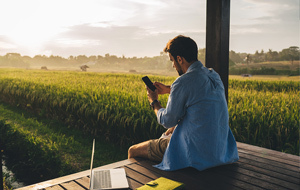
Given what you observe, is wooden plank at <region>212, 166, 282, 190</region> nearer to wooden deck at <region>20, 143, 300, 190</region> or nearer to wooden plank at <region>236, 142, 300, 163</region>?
wooden deck at <region>20, 143, 300, 190</region>

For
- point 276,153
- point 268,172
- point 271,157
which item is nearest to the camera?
point 268,172

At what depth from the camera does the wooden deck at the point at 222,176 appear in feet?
6.38

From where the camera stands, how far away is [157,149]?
2.35 metres

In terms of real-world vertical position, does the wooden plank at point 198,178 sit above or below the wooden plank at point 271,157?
above

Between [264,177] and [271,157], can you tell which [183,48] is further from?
[271,157]

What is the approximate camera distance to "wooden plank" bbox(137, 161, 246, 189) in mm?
1934

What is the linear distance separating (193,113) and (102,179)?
77cm

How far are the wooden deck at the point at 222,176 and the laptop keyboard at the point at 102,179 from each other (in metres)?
0.08

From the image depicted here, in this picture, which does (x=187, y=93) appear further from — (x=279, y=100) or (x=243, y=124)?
(x=279, y=100)

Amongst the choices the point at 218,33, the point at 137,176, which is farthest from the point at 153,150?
the point at 218,33

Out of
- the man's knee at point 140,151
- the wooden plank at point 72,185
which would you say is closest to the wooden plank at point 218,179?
the man's knee at point 140,151

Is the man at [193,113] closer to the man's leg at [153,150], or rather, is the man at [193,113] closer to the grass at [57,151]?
the man's leg at [153,150]

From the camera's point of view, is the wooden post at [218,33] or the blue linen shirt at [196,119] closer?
the blue linen shirt at [196,119]

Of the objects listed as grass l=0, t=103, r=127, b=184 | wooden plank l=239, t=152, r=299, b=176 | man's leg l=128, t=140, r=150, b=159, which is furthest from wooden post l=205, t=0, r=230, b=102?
grass l=0, t=103, r=127, b=184
